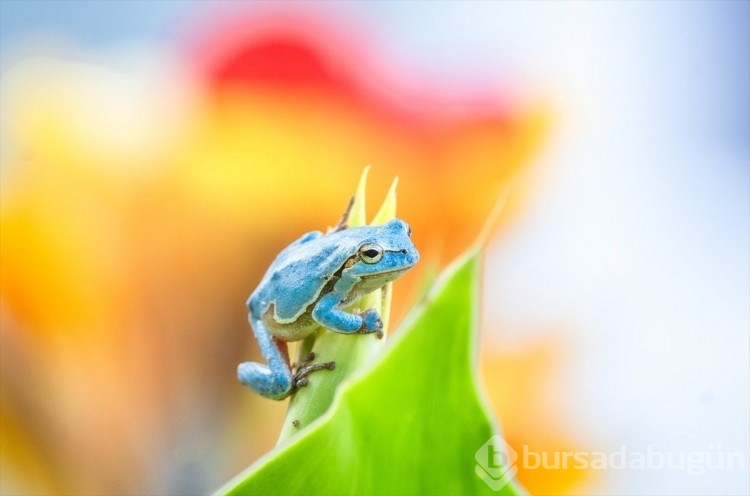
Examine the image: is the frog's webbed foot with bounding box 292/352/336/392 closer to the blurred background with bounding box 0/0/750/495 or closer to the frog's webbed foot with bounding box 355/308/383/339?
the frog's webbed foot with bounding box 355/308/383/339

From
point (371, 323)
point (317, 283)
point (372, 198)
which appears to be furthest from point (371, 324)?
point (372, 198)

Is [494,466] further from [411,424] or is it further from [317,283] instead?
[317,283]

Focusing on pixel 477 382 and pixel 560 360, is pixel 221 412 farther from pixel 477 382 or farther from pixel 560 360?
pixel 477 382

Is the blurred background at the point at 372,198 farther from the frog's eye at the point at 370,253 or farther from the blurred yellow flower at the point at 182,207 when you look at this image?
the frog's eye at the point at 370,253

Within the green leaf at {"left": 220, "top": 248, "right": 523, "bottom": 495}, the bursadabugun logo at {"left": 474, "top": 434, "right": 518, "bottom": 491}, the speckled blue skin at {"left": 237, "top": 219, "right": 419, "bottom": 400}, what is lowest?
the bursadabugun logo at {"left": 474, "top": 434, "right": 518, "bottom": 491}

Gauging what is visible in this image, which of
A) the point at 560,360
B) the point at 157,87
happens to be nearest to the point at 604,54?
the point at 560,360

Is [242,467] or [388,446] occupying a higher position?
[388,446]

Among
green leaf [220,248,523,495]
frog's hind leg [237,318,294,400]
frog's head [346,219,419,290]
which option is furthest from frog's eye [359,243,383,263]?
green leaf [220,248,523,495]
